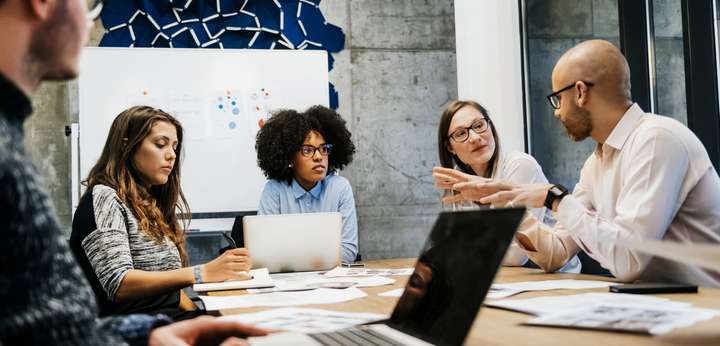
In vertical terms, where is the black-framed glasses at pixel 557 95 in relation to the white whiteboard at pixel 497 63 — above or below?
below

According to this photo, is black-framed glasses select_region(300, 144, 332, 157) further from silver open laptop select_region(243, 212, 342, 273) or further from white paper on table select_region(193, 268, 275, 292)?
white paper on table select_region(193, 268, 275, 292)

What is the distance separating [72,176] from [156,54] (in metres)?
0.99

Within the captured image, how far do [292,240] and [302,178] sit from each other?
131 cm

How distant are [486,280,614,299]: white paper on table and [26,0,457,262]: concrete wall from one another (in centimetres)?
340

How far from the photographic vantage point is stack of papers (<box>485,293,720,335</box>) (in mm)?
1054

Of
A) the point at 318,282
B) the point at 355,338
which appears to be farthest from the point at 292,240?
the point at 355,338

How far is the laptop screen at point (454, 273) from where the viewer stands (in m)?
0.91

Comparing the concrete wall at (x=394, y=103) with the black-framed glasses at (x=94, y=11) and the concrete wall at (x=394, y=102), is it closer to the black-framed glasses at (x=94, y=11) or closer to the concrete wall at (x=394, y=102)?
the concrete wall at (x=394, y=102)

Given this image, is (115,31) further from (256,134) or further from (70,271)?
(70,271)

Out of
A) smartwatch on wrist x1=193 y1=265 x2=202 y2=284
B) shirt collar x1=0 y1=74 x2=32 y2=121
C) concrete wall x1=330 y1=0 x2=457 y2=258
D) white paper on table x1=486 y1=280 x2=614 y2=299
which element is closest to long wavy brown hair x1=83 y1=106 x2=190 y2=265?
smartwatch on wrist x1=193 y1=265 x2=202 y2=284

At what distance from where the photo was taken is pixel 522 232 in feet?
7.57

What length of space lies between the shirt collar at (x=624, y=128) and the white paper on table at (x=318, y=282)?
2.70 ft

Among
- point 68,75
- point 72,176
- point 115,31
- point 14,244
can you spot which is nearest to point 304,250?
point 68,75

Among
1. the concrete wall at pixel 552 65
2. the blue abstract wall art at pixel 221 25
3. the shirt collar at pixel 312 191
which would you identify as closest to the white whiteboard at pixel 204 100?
the blue abstract wall art at pixel 221 25
